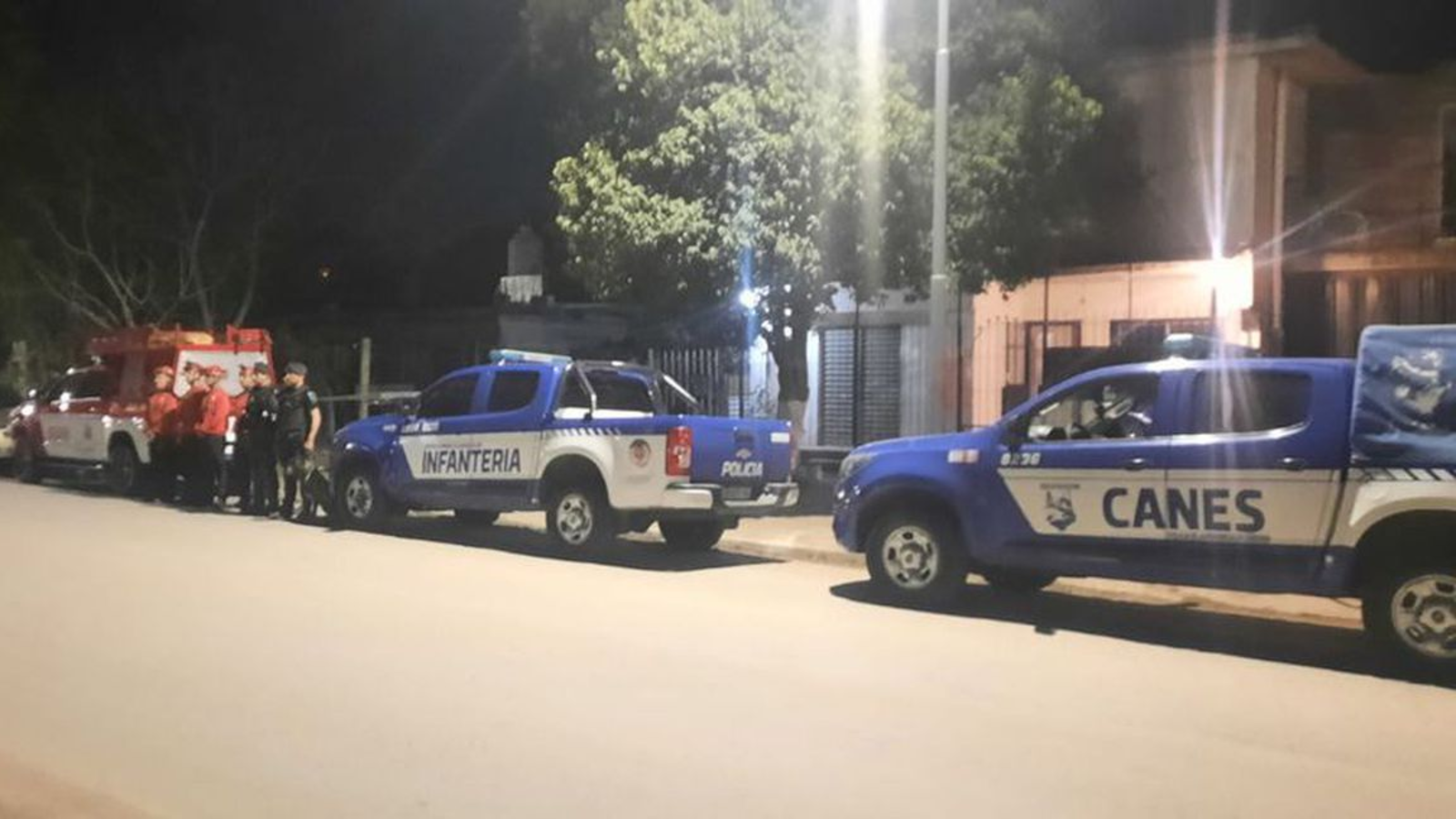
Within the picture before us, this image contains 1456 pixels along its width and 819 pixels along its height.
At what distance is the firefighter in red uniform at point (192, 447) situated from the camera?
649 inches

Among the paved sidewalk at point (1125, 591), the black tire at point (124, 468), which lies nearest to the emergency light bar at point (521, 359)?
the paved sidewalk at point (1125, 591)

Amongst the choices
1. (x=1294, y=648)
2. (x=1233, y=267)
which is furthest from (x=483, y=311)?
(x=1294, y=648)

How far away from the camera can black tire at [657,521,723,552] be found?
1312 cm

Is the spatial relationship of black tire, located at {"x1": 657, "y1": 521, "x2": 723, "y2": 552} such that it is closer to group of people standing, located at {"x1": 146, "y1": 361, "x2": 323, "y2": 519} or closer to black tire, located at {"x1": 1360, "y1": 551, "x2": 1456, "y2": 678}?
group of people standing, located at {"x1": 146, "y1": 361, "x2": 323, "y2": 519}

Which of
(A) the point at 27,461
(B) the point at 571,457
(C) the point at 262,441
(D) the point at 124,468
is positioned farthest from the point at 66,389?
(B) the point at 571,457

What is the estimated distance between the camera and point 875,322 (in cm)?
2144

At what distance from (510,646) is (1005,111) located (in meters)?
10.00

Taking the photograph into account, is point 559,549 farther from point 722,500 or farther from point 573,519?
point 722,500

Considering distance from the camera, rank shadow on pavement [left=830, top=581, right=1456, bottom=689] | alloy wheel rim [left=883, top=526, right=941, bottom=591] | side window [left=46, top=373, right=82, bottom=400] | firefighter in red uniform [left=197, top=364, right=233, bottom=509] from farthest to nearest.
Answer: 1. side window [left=46, top=373, right=82, bottom=400]
2. firefighter in red uniform [left=197, top=364, right=233, bottom=509]
3. alloy wheel rim [left=883, top=526, right=941, bottom=591]
4. shadow on pavement [left=830, top=581, right=1456, bottom=689]

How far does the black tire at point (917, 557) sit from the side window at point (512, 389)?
4263mm

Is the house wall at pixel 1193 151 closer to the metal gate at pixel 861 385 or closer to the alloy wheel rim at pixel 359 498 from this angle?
the metal gate at pixel 861 385

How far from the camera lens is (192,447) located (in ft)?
54.1

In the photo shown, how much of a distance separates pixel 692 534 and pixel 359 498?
157 inches

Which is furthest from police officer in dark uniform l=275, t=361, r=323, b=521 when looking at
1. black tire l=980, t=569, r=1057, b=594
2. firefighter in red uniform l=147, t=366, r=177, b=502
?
black tire l=980, t=569, r=1057, b=594
